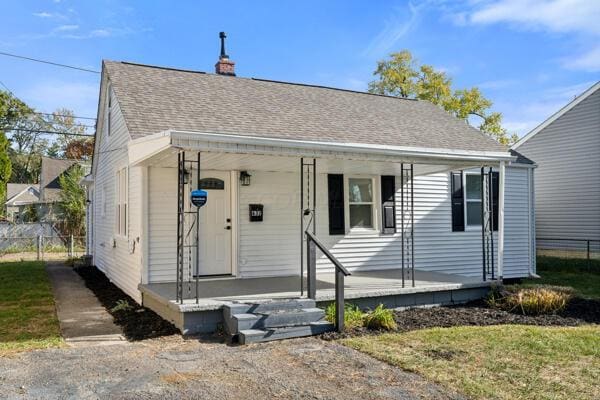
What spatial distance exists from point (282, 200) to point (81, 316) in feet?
13.0

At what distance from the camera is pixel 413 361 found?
497 cm

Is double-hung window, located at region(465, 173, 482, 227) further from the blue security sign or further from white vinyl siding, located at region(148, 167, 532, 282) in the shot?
the blue security sign

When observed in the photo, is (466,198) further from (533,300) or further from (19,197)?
(19,197)

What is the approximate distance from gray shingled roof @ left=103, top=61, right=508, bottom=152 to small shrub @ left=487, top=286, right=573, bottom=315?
3385 millimetres

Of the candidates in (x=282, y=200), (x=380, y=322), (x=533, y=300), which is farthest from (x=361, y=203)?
(x=380, y=322)

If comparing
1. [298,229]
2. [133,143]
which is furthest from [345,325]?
[133,143]

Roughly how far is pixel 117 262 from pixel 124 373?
6313mm

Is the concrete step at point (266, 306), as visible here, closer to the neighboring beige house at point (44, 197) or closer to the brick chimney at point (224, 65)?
the brick chimney at point (224, 65)

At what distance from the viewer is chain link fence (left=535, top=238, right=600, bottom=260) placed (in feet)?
49.2

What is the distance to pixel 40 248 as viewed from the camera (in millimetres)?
19250

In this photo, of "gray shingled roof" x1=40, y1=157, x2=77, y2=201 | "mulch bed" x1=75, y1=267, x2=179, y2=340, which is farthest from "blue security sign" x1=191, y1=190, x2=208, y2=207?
"gray shingled roof" x1=40, y1=157, x2=77, y2=201

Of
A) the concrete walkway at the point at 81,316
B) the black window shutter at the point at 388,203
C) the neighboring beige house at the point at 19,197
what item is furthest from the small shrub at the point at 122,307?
the neighboring beige house at the point at 19,197

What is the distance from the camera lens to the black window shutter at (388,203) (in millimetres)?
10562

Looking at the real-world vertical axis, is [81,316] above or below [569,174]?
below
